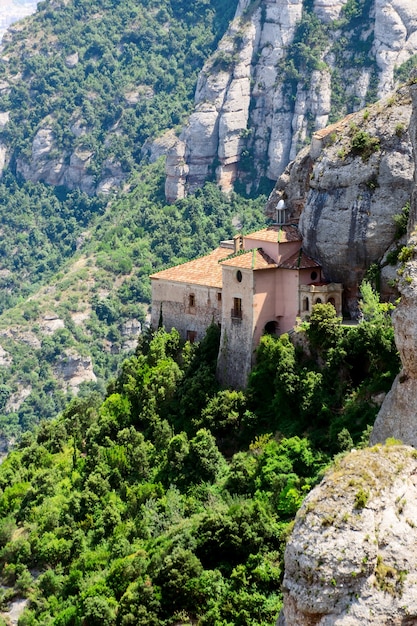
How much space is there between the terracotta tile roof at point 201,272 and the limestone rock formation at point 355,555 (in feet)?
102

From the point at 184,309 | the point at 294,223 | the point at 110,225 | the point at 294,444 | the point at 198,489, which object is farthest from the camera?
the point at 110,225

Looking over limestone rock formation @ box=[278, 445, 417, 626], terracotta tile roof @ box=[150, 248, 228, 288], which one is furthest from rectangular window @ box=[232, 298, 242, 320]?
limestone rock formation @ box=[278, 445, 417, 626]

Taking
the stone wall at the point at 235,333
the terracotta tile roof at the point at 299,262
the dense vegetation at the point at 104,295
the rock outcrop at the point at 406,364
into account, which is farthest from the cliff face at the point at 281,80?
the rock outcrop at the point at 406,364

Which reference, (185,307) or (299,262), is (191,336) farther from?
(299,262)

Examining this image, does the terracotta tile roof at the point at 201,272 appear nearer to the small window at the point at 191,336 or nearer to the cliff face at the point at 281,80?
the small window at the point at 191,336

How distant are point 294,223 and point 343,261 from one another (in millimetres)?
4286

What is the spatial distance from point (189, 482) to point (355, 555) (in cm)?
2623

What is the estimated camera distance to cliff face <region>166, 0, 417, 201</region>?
500 feet

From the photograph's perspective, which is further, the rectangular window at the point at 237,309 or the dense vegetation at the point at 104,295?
the dense vegetation at the point at 104,295

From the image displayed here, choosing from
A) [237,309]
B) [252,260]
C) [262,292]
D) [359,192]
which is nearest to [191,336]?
[237,309]

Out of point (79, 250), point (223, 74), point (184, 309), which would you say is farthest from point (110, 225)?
A: point (184, 309)

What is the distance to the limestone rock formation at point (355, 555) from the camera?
80.3 ft

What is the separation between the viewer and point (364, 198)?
50156 mm

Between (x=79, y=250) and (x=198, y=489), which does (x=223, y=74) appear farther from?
(x=198, y=489)
